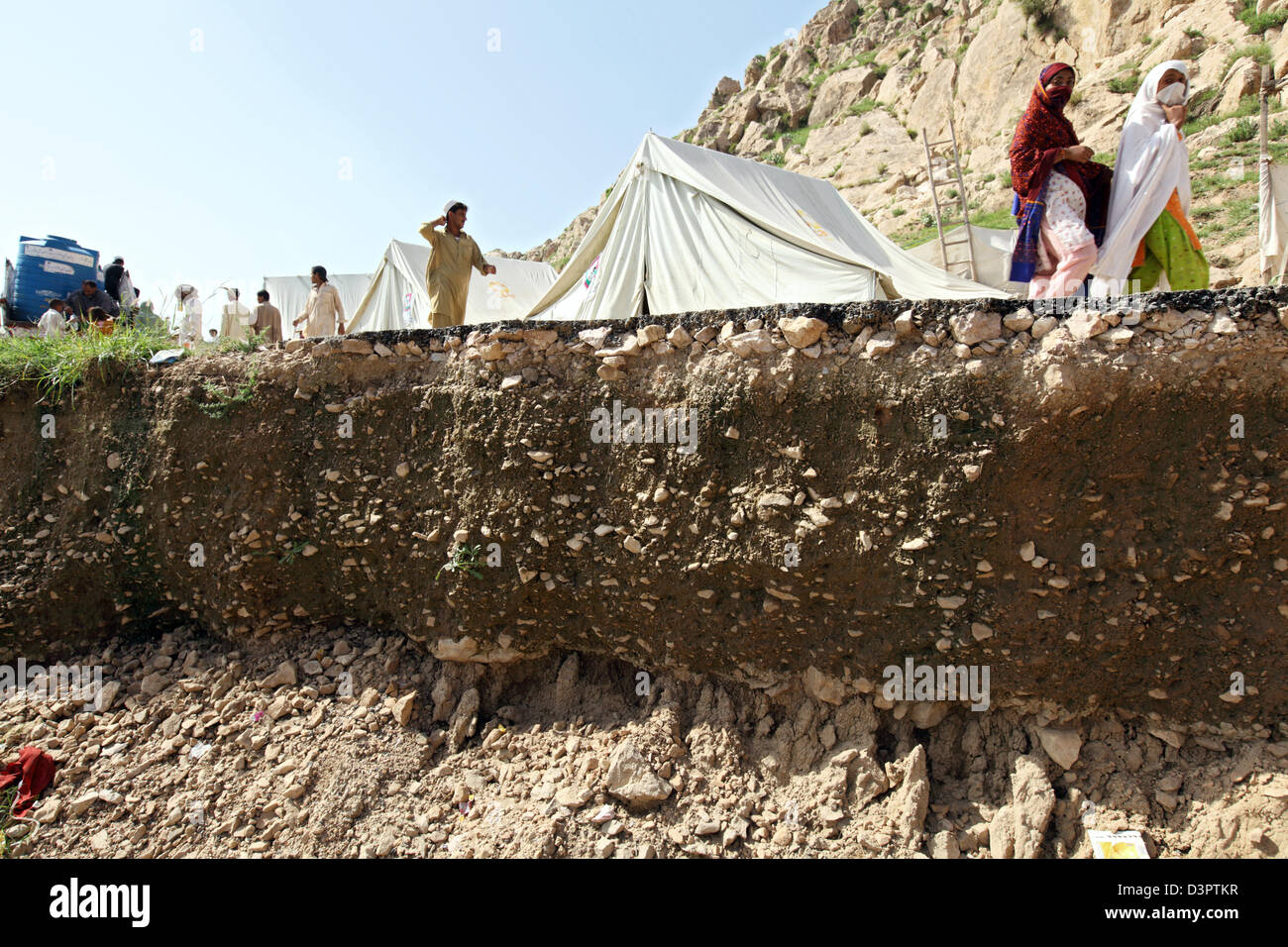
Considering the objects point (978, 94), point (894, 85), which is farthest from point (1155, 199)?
point (894, 85)

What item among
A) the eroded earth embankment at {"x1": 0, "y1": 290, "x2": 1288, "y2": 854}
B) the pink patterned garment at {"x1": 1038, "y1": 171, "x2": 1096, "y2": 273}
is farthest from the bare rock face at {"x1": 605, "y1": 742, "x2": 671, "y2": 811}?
Result: the pink patterned garment at {"x1": 1038, "y1": 171, "x2": 1096, "y2": 273}

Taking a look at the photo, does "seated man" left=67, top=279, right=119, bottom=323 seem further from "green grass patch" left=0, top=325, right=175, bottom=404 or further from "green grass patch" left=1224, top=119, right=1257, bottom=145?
"green grass patch" left=1224, top=119, right=1257, bottom=145

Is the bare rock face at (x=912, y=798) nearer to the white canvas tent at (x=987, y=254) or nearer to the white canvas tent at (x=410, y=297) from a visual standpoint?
the white canvas tent at (x=410, y=297)

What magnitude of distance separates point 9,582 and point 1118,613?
584cm

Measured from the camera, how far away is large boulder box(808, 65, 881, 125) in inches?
849

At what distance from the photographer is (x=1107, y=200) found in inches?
120

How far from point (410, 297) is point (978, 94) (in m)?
15.2

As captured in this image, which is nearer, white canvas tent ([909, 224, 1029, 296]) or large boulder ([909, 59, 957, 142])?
white canvas tent ([909, 224, 1029, 296])

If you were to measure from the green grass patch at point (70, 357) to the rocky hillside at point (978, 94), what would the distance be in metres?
9.86

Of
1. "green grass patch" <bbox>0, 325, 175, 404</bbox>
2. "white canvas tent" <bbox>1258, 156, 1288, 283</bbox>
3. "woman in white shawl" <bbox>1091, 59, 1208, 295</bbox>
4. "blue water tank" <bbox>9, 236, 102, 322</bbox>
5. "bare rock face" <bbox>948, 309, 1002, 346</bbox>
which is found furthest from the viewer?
"blue water tank" <bbox>9, 236, 102, 322</bbox>

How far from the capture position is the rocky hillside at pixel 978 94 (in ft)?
30.4

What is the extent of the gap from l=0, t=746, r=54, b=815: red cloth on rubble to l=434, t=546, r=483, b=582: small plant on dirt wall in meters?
2.32

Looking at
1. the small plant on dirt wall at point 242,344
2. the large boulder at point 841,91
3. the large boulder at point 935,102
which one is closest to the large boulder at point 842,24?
the large boulder at point 841,91

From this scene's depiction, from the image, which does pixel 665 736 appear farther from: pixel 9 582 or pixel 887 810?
pixel 9 582
